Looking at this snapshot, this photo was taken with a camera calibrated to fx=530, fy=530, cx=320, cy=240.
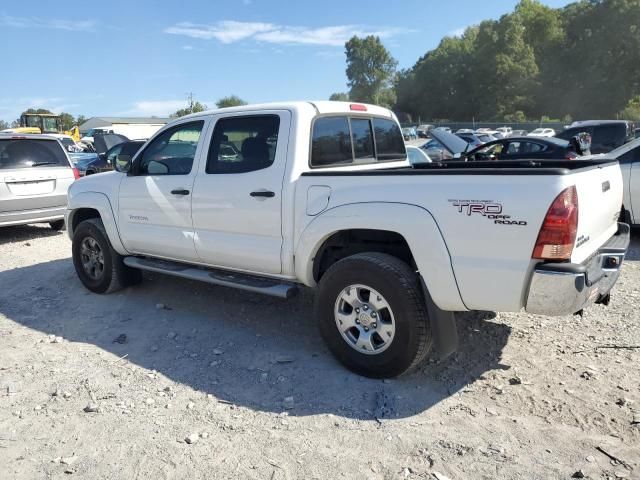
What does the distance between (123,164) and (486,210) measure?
3.88 meters

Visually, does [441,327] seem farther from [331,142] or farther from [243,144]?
[243,144]

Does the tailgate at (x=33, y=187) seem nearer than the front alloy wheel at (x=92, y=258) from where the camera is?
No

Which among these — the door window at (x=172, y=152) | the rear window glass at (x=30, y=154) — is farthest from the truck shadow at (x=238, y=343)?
the rear window glass at (x=30, y=154)

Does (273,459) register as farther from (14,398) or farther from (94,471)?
(14,398)

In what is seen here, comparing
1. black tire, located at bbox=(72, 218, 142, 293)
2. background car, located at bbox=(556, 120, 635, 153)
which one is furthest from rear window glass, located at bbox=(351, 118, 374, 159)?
background car, located at bbox=(556, 120, 635, 153)

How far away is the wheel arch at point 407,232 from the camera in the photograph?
10.9ft

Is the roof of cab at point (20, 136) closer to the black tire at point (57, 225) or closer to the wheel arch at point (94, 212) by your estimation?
the black tire at point (57, 225)

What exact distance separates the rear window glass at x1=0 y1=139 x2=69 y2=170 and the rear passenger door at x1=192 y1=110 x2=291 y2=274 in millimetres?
5501

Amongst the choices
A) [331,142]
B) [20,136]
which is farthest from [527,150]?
[20,136]

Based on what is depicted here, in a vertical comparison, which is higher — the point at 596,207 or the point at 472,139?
the point at 472,139

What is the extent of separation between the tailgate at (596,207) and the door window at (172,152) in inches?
126

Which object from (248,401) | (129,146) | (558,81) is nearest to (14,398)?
(248,401)

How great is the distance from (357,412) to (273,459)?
0.68 m

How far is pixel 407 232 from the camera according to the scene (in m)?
3.44
